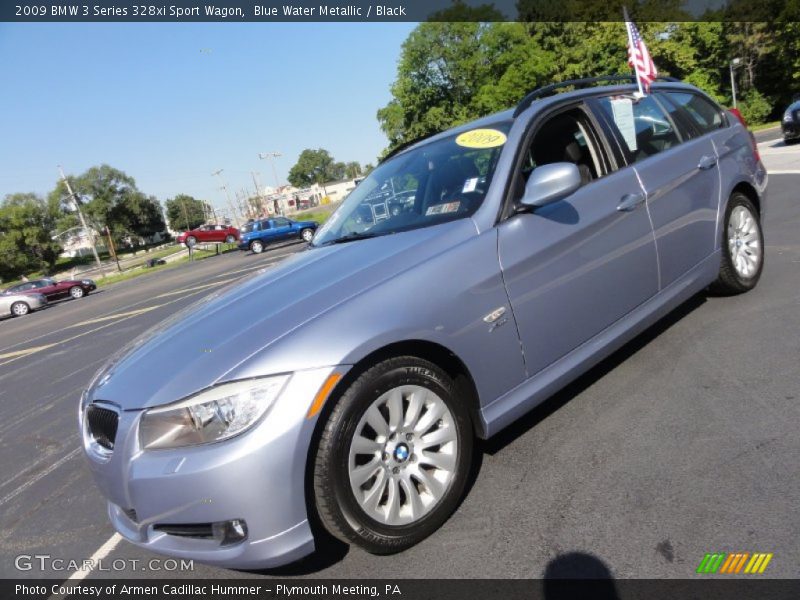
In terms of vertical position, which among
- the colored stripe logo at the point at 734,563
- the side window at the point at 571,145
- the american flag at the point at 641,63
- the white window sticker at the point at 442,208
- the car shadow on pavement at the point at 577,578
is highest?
the american flag at the point at 641,63

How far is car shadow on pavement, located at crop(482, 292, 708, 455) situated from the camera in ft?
10.5

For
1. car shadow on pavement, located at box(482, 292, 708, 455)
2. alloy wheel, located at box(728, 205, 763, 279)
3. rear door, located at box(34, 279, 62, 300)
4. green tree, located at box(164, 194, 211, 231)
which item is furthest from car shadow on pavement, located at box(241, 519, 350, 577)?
green tree, located at box(164, 194, 211, 231)

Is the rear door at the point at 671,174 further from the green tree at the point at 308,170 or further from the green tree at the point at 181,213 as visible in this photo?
the green tree at the point at 308,170

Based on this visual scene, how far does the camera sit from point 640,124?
384 centimetres

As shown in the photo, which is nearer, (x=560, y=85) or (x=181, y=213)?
(x=560, y=85)

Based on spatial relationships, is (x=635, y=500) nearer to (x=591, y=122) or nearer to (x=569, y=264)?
(x=569, y=264)

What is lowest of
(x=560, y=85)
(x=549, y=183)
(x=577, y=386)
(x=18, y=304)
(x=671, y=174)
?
(x=18, y=304)

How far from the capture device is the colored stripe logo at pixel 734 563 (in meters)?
1.98

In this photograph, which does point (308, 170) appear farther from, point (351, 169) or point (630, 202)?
point (630, 202)

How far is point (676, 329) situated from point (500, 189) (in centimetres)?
218

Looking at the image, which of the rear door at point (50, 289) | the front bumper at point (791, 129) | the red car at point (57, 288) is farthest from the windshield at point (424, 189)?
the rear door at point (50, 289)

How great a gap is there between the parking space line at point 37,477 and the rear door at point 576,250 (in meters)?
3.51

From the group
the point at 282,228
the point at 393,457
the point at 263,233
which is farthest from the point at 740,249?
the point at 282,228

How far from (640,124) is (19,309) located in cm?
2847
